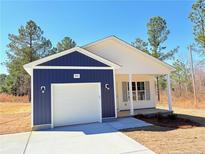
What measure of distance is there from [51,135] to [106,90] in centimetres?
402

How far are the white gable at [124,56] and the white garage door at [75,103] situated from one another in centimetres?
251

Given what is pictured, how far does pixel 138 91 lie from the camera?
15.3 metres

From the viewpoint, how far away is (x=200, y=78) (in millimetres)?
26719

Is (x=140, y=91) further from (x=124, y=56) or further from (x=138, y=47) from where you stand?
(x=138, y=47)

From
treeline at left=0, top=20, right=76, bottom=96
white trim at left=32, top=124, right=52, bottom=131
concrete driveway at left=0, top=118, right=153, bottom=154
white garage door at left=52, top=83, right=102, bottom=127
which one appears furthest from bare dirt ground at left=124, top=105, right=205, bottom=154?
treeline at left=0, top=20, right=76, bottom=96

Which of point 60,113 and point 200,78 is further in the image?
point 200,78

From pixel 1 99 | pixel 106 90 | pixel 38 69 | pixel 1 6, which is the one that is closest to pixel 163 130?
pixel 106 90

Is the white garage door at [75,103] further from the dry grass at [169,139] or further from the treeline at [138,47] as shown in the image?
the treeline at [138,47]

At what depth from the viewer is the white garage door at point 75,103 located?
959cm

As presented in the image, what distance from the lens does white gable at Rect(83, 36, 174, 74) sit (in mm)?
12023

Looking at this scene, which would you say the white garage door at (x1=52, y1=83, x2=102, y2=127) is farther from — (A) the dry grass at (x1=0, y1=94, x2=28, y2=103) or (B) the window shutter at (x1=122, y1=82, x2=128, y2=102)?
(A) the dry grass at (x1=0, y1=94, x2=28, y2=103)

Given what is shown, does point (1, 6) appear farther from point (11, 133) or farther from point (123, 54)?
point (123, 54)

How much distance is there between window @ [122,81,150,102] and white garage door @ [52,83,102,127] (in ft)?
16.2

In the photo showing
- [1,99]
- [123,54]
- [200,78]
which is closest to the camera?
[123,54]
